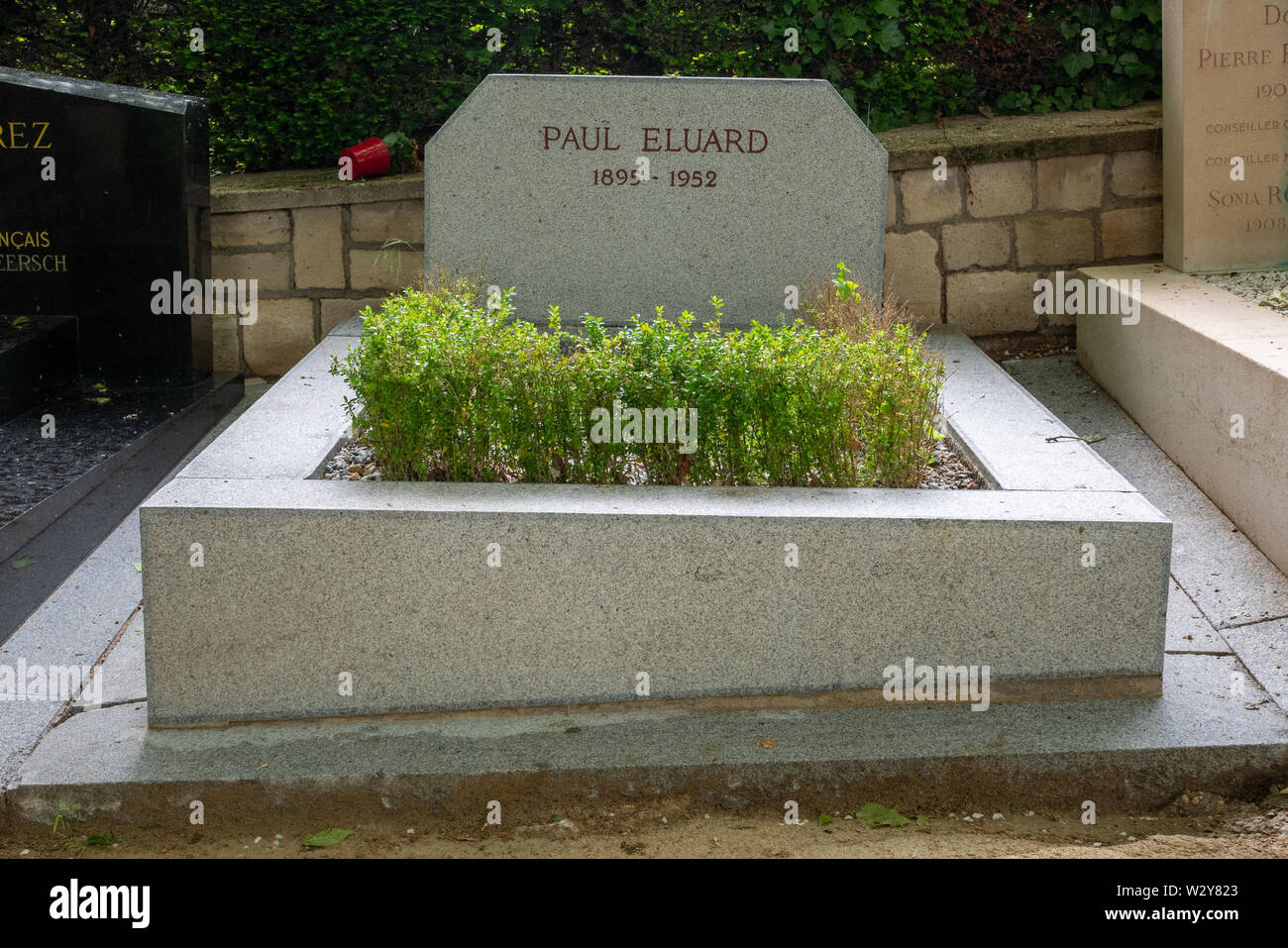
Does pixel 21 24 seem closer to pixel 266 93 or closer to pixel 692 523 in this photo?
pixel 266 93

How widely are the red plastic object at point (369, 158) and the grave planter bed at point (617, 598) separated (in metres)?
3.96

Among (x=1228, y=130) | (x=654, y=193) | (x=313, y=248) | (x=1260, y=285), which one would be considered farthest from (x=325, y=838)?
(x=1228, y=130)

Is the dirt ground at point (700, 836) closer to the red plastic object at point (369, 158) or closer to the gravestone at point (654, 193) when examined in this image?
the gravestone at point (654, 193)

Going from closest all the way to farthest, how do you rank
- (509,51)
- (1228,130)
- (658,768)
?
(658,768) → (1228,130) → (509,51)

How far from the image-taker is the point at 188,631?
11.5 ft

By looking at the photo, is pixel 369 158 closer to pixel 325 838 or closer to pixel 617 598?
pixel 617 598

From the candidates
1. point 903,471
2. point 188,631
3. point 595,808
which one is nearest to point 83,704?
point 188,631

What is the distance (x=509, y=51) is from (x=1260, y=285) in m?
4.40

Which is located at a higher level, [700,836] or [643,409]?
[643,409]

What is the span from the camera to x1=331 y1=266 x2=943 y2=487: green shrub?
A: 383cm

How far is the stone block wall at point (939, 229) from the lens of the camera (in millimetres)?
6961

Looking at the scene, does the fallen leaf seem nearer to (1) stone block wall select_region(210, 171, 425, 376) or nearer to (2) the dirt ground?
(2) the dirt ground

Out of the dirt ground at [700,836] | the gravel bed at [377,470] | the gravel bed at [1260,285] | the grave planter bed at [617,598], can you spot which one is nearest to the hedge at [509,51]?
the gravel bed at [1260,285]

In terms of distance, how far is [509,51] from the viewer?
7.75 metres
